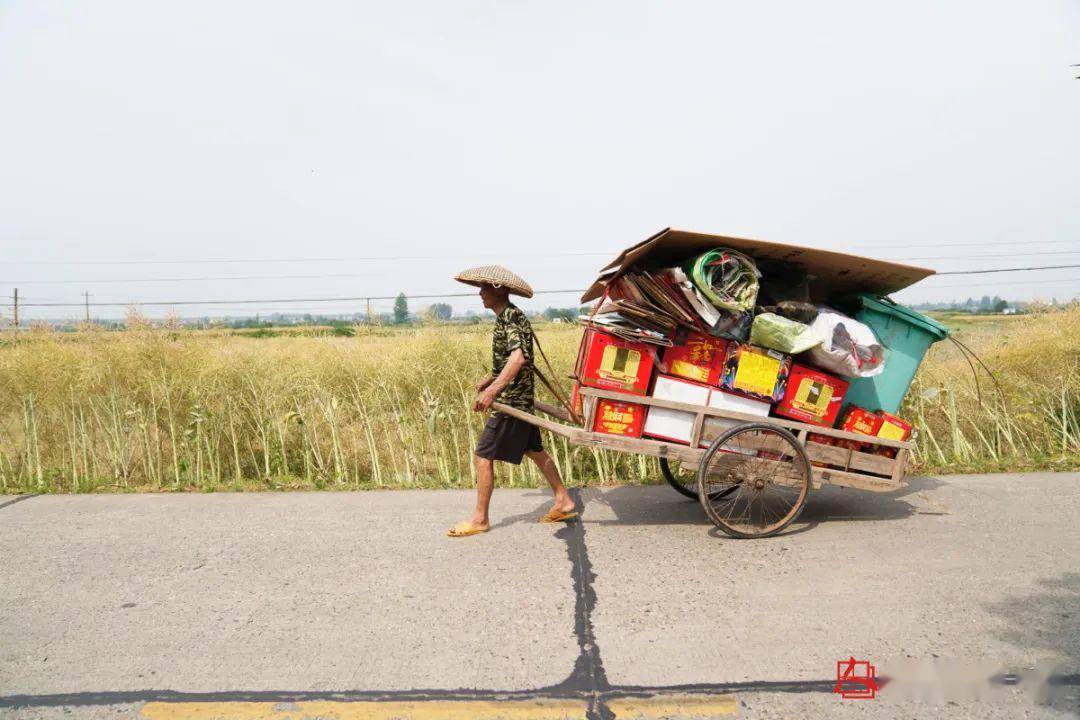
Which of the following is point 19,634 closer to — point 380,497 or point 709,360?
point 380,497

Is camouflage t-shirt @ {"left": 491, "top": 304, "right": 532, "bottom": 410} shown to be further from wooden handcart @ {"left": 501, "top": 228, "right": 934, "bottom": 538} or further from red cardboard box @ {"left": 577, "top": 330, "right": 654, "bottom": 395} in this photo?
red cardboard box @ {"left": 577, "top": 330, "right": 654, "bottom": 395}

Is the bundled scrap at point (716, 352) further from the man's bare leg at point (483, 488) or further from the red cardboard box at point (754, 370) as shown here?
the man's bare leg at point (483, 488)

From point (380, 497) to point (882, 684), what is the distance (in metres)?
4.40

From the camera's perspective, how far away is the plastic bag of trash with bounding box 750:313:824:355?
4723mm

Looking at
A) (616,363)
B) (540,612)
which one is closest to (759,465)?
(616,363)

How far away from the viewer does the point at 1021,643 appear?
11.3ft

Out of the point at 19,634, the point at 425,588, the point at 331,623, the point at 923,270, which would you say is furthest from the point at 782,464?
the point at 19,634

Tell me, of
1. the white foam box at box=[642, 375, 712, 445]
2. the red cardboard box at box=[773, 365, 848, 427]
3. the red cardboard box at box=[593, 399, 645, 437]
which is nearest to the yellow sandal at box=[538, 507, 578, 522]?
the red cardboard box at box=[593, 399, 645, 437]

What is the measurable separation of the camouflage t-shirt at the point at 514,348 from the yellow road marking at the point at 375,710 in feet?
8.27

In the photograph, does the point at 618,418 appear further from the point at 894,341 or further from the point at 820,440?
the point at 894,341

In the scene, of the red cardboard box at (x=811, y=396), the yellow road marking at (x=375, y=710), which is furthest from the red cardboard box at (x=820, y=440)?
the yellow road marking at (x=375, y=710)

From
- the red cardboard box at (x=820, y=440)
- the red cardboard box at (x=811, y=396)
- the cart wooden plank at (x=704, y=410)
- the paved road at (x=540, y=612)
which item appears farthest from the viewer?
the red cardboard box at (x=820, y=440)

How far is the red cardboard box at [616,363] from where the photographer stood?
490 cm

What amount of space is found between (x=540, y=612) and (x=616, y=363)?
1770mm
